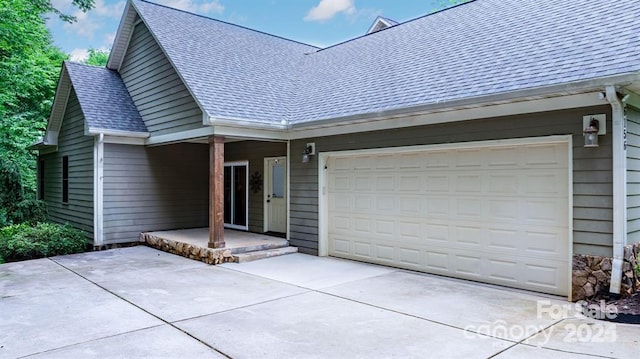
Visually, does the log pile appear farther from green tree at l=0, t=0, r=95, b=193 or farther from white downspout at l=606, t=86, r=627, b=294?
green tree at l=0, t=0, r=95, b=193

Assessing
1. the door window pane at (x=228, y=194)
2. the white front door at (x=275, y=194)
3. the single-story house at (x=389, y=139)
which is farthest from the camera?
the door window pane at (x=228, y=194)

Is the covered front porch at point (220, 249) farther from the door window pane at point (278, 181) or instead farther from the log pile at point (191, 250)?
the door window pane at point (278, 181)

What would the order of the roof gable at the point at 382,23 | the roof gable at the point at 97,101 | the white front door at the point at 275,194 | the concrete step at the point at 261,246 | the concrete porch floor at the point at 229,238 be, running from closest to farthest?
1. the concrete step at the point at 261,246
2. the concrete porch floor at the point at 229,238
3. the roof gable at the point at 97,101
4. the white front door at the point at 275,194
5. the roof gable at the point at 382,23

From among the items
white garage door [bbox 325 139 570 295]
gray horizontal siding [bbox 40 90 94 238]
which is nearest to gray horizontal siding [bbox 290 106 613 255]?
white garage door [bbox 325 139 570 295]

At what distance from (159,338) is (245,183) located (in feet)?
23.2

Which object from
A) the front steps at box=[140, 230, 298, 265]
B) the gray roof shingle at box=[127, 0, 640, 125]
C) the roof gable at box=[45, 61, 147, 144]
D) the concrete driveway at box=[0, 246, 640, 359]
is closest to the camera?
the concrete driveway at box=[0, 246, 640, 359]

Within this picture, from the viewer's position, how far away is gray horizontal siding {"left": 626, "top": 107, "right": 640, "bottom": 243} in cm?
511

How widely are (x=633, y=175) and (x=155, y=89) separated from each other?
902 cm

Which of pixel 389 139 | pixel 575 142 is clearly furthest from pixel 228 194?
pixel 575 142

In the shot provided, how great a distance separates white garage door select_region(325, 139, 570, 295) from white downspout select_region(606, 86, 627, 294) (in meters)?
0.55

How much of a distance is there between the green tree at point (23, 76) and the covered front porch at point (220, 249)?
6950 millimetres

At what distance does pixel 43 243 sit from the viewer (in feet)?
30.1

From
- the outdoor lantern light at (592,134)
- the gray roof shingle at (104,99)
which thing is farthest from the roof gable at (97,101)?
the outdoor lantern light at (592,134)

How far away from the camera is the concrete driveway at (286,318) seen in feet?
12.4
